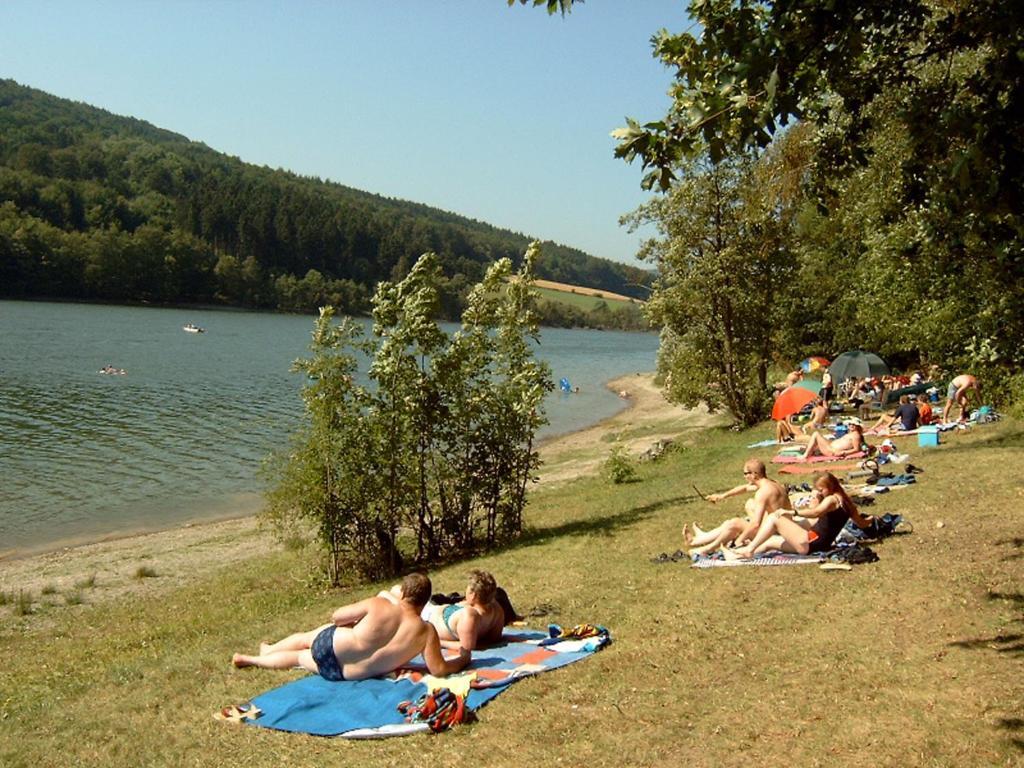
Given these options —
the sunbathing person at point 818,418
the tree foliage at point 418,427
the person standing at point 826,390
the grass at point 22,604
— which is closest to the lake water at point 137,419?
the tree foliage at point 418,427

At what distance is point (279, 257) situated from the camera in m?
130

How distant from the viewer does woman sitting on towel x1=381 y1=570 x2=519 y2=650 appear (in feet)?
25.8

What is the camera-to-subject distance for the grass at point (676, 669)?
5.70 meters

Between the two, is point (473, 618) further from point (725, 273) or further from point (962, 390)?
point (725, 273)

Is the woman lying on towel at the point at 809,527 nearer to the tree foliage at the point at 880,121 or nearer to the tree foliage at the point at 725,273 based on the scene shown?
the tree foliage at the point at 880,121

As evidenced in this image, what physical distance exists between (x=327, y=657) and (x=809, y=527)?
5673mm

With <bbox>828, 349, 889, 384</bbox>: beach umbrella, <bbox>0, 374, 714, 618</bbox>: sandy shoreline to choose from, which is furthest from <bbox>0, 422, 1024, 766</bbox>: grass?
<bbox>828, 349, 889, 384</bbox>: beach umbrella

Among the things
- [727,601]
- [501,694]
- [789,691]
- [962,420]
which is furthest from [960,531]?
[962,420]

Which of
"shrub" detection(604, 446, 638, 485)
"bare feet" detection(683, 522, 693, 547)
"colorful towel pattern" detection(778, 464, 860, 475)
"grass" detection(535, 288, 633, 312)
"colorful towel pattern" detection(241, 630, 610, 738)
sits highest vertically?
"grass" detection(535, 288, 633, 312)

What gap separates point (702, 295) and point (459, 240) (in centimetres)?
14671

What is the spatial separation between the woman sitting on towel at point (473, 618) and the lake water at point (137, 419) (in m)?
6.05

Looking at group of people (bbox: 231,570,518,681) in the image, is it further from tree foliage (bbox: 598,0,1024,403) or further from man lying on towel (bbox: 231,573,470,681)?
tree foliage (bbox: 598,0,1024,403)

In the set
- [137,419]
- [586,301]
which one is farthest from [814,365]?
[586,301]

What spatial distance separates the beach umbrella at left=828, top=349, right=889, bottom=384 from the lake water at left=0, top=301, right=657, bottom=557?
1286cm
